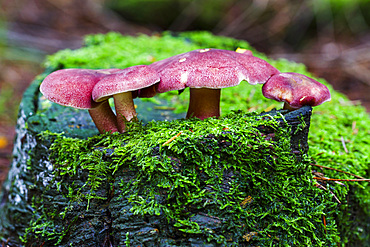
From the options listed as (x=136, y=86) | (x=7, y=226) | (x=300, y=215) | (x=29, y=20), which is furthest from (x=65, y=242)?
(x=29, y=20)

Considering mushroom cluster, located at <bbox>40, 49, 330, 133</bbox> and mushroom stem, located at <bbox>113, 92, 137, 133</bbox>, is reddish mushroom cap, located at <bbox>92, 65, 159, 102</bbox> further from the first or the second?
mushroom stem, located at <bbox>113, 92, 137, 133</bbox>

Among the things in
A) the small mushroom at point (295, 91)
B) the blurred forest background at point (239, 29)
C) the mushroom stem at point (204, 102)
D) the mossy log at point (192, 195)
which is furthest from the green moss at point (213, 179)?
the blurred forest background at point (239, 29)

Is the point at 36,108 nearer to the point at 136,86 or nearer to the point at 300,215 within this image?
the point at 136,86

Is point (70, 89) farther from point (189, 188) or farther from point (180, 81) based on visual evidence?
point (189, 188)

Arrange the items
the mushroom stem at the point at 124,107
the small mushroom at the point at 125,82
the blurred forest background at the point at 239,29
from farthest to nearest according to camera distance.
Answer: the blurred forest background at the point at 239,29 < the mushroom stem at the point at 124,107 < the small mushroom at the point at 125,82

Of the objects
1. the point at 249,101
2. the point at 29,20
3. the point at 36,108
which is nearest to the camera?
the point at 36,108

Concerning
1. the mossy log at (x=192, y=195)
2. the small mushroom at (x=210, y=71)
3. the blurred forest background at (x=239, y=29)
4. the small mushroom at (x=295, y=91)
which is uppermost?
the blurred forest background at (x=239, y=29)

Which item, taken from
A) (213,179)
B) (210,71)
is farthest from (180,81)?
(213,179)

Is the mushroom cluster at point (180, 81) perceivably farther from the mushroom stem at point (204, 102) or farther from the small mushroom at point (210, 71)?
the mushroom stem at point (204, 102)
